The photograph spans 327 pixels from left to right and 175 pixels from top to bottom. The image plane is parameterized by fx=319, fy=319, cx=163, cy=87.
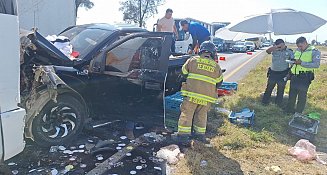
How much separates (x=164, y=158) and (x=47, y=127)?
1699mm

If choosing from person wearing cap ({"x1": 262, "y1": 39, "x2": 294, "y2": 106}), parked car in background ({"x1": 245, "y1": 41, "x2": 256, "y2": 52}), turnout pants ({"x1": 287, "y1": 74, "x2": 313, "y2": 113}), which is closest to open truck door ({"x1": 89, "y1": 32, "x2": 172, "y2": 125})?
person wearing cap ({"x1": 262, "y1": 39, "x2": 294, "y2": 106})

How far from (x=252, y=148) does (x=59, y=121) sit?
2.96m

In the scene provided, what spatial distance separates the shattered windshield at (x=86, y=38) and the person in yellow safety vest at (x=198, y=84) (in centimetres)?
162

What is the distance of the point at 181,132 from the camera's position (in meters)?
4.93

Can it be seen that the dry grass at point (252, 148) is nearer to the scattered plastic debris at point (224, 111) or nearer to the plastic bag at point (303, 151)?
the plastic bag at point (303, 151)

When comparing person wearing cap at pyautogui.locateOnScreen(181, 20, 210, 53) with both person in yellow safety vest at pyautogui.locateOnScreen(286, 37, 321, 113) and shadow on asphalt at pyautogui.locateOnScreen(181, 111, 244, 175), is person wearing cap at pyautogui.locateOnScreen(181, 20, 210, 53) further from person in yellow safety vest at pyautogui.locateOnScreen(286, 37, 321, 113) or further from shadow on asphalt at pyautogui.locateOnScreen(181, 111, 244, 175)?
shadow on asphalt at pyautogui.locateOnScreen(181, 111, 244, 175)

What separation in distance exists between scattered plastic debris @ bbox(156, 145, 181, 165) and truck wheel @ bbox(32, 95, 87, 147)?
4.15ft

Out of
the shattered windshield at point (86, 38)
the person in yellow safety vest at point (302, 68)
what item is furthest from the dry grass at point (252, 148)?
the shattered windshield at point (86, 38)

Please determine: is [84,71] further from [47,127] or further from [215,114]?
[215,114]

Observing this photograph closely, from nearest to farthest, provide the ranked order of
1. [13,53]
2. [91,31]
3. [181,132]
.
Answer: [13,53] → [181,132] → [91,31]

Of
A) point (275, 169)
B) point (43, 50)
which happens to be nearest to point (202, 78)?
point (275, 169)

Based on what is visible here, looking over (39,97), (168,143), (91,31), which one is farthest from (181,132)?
(91,31)

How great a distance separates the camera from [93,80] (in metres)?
5.11

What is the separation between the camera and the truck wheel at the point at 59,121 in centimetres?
439
